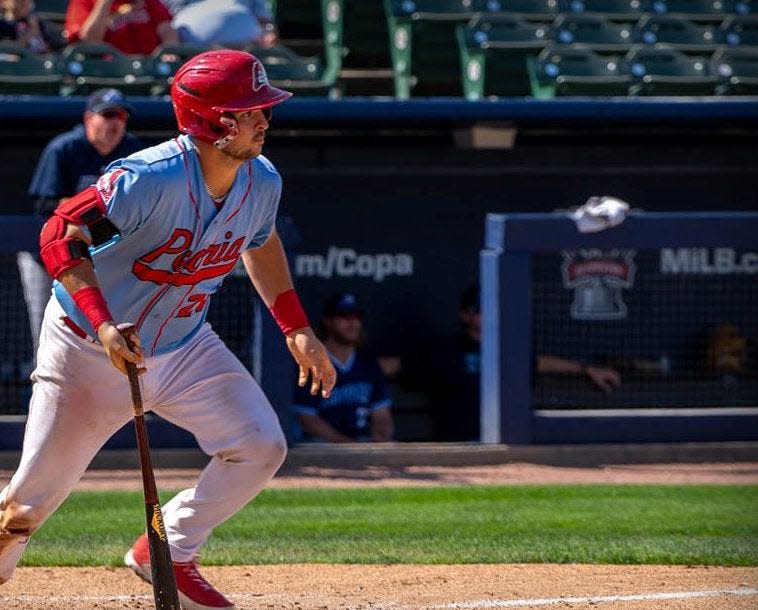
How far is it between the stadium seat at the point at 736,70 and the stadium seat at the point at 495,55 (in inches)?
49.1

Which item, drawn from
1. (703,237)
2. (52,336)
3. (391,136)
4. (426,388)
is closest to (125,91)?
(391,136)

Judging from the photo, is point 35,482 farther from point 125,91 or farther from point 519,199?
point 519,199

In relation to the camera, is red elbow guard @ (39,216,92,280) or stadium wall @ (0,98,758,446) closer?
red elbow guard @ (39,216,92,280)

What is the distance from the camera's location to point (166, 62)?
9.06 metres

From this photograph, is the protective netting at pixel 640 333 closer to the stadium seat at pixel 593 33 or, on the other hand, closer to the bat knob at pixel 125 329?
the stadium seat at pixel 593 33

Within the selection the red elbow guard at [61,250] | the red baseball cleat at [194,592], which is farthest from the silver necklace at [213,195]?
the red baseball cleat at [194,592]

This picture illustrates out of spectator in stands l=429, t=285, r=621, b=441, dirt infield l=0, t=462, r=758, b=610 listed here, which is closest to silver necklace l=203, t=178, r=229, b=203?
dirt infield l=0, t=462, r=758, b=610

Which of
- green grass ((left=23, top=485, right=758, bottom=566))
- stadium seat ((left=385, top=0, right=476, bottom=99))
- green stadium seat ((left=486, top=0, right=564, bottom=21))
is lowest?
green grass ((left=23, top=485, right=758, bottom=566))

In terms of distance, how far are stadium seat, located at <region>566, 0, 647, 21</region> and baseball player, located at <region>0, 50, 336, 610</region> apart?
7.47 meters

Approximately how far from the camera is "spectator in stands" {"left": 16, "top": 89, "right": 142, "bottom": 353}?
7406 millimetres

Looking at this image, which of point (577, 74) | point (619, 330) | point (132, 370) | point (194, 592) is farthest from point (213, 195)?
point (577, 74)

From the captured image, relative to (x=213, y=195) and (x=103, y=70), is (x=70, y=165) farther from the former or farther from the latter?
(x=213, y=195)

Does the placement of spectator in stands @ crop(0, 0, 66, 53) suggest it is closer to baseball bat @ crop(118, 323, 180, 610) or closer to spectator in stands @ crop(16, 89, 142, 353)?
spectator in stands @ crop(16, 89, 142, 353)

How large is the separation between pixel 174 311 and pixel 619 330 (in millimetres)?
5157
